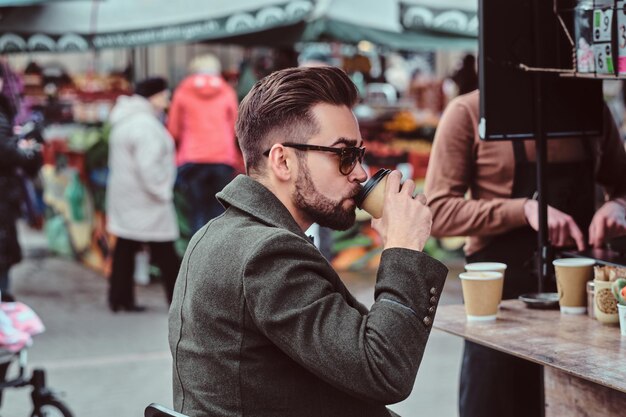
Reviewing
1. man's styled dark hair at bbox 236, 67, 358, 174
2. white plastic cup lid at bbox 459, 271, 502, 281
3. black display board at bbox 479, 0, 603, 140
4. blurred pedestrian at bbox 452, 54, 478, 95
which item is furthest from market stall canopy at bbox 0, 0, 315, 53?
man's styled dark hair at bbox 236, 67, 358, 174

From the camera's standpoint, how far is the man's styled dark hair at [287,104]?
251 cm

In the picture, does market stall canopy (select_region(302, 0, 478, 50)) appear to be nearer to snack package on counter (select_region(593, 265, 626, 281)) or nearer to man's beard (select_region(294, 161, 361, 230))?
snack package on counter (select_region(593, 265, 626, 281))

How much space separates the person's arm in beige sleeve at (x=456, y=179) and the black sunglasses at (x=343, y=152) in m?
1.55

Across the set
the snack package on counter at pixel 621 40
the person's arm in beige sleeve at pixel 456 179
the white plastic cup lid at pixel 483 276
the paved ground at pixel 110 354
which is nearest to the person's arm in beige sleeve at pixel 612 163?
the person's arm in beige sleeve at pixel 456 179

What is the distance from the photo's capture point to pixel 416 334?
2.34 metres

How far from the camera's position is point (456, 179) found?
13.6ft

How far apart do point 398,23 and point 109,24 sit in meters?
3.39

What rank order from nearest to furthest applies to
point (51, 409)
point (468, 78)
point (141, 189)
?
point (51, 409) < point (468, 78) < point (141, 189)

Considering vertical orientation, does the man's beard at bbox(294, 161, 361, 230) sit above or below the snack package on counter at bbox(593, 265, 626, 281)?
above

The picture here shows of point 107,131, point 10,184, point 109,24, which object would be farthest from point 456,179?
point 109,24

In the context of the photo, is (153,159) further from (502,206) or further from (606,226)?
(606,226)

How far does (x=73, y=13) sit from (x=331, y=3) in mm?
3431

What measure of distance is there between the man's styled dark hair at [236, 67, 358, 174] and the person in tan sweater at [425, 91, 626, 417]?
1.55 metres

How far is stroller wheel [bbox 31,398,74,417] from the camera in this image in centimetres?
501
